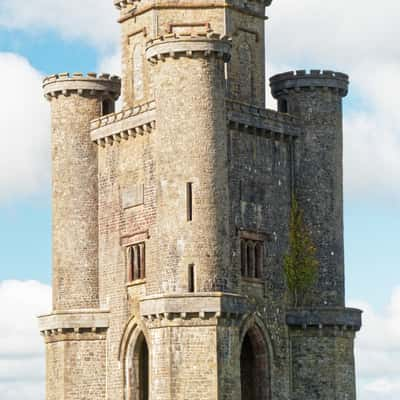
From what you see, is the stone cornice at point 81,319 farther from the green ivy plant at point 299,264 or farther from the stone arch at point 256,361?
the green ivy plant at point 299,264

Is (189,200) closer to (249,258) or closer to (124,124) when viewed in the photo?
(249,258)

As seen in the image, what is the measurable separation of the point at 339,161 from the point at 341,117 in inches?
66.1

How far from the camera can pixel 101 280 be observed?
62312 mm

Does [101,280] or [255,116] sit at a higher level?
[255,116]

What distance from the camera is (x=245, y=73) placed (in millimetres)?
62250

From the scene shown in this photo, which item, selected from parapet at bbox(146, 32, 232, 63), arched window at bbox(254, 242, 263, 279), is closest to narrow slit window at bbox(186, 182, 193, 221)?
arched window at bbox(254, 242, 263, 279)

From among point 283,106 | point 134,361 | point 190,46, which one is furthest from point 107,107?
point 134,361

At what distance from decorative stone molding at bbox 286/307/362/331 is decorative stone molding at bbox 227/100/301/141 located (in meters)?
6.31

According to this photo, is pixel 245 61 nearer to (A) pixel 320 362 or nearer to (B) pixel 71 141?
(B) pixel 71 141

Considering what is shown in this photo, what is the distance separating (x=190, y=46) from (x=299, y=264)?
915 centimetres

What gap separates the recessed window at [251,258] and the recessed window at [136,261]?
340 cm

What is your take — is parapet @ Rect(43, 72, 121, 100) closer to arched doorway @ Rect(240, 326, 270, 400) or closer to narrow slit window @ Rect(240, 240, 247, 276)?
narrow slit window @ Rect(240, 240, 247, 276)

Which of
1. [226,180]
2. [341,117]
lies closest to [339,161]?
[341,117]

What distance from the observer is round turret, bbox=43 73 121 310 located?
205 feet
